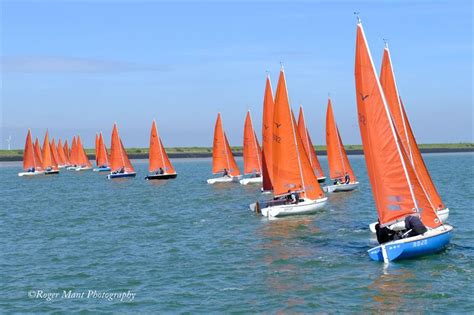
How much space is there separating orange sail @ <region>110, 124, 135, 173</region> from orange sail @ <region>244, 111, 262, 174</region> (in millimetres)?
27365

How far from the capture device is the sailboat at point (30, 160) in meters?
114

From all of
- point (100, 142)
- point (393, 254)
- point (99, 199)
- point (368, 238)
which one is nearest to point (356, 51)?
point (393, 254)

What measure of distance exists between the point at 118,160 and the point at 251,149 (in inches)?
1183

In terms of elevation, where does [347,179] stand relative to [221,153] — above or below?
below

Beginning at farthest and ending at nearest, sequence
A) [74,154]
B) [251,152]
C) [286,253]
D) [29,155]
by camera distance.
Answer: [74,154] < [29,155] < [251,152] < [286,253]

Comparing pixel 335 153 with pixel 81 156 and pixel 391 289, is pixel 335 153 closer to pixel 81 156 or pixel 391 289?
pixel 391 289

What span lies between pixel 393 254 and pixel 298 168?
54.5 ft

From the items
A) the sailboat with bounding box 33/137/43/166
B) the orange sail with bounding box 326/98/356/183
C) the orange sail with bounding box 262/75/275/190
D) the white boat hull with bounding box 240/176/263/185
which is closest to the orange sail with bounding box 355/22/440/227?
the orange sail with bounding box 262/75/275/190

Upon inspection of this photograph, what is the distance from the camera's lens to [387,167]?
2688 centimetres

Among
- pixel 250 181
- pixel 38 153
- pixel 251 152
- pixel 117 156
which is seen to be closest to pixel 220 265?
pixel 250 181

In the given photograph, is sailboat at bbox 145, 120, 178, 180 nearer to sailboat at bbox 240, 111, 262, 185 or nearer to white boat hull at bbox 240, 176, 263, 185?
sailboat at bbox 240, 111, 262, 185

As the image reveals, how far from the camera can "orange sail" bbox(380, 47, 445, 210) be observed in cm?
3256

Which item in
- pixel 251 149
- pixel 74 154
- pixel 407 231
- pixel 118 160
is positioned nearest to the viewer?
pixel 407 231

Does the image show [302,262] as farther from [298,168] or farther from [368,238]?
[298,168]
